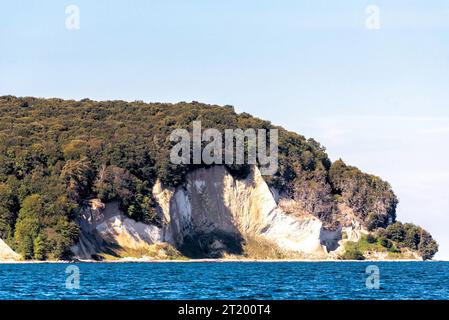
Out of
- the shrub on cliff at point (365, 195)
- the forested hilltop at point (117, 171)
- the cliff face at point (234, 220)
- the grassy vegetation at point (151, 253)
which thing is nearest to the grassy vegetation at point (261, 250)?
the cliff face at point (234, 220)

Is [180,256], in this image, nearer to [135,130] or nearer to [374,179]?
[135,130]

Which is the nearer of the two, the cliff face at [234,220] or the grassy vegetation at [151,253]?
the grassy vegetation at [151,253]

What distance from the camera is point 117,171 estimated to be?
5655 inches

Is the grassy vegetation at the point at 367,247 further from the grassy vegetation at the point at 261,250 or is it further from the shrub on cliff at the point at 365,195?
the grassy vegetation at the point at 261,250

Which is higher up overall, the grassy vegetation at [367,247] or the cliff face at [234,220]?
the cliff face at [234,220]

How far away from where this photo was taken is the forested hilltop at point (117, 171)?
132375mm

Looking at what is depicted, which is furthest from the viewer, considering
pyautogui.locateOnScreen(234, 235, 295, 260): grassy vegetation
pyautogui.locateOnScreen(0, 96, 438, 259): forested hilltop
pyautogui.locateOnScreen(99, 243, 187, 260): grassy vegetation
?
pyautogui.locateOnScreen(234, 235, 295, 260): grassy vegetation

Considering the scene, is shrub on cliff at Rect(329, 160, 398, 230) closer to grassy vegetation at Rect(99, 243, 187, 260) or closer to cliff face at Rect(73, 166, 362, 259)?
cliff face at Rect(73, 166, 362, 259)

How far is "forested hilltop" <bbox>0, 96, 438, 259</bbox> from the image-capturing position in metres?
132

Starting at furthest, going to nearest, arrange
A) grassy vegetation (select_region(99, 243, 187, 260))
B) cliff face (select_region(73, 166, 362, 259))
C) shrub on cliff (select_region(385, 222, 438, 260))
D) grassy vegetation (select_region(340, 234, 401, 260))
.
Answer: shrub on cliff (select_region(385, 222, 438, 260))
grassy vegetation (select_region(340, 234, 401, 260))
cliff face (select_region(73, 166, 362, 259))
grassy vegetation (select_region(99, 243, 187, 260))

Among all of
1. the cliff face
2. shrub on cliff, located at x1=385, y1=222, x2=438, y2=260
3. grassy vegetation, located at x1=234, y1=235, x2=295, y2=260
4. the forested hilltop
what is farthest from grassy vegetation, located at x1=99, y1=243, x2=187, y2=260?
shrub on cliff, located at x1=385, y1=222, x2=438, y2=260

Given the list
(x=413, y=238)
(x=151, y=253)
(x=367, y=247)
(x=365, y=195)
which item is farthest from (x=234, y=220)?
(x=413, y=238)

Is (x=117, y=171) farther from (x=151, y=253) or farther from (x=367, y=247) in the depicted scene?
(x=367, y=247)
